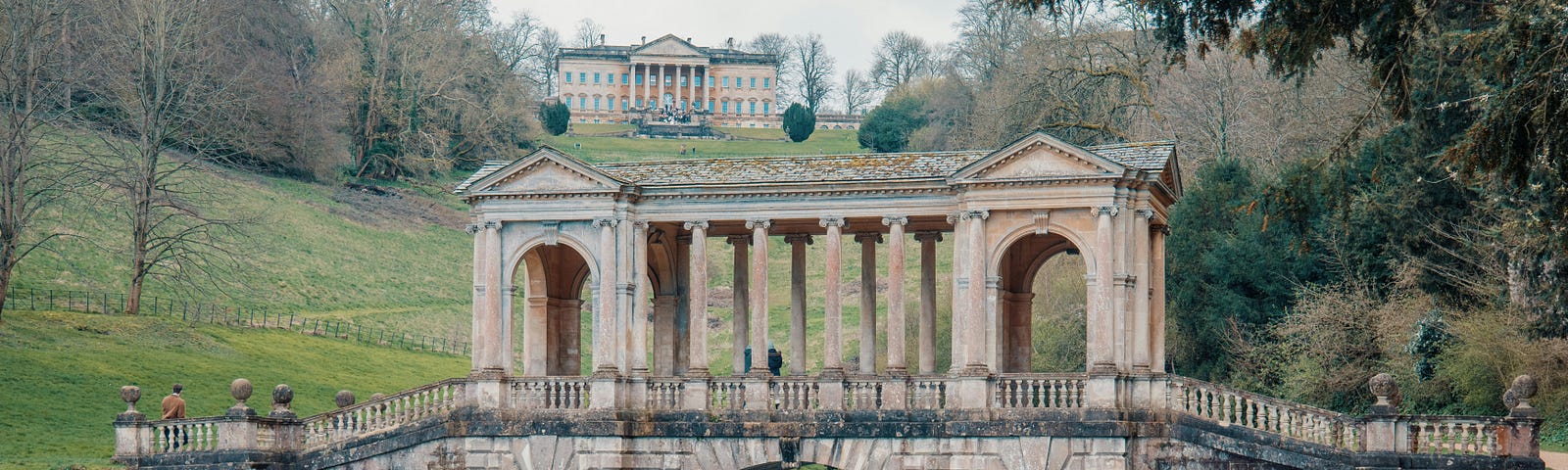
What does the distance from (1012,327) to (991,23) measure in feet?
152

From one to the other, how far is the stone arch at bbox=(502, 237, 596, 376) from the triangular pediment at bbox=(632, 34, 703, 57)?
101337 millimetres

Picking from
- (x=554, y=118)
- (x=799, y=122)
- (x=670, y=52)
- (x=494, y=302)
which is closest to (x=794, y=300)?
(x=494, y=302)

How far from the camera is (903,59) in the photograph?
391 feet

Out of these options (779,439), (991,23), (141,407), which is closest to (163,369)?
(141,407)

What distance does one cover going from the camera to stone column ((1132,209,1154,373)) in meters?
29.6

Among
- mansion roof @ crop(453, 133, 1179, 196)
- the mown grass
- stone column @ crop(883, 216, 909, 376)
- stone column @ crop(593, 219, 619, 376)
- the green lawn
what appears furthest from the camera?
the green lawn

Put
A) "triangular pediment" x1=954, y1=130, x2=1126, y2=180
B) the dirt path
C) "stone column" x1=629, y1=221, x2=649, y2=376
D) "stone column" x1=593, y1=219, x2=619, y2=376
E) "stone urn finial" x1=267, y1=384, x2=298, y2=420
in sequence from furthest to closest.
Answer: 1. "stone column" x1=629, y1=221, x2=649, y2=376
2. "stone column" x1=593, y1=219, x2=619, y2=376
3. "stone urn finial" x1=267, y1=384, x2=298, y2=420
4. "triangular pediment" x1=954, y1=130, x2=1126, y2=180
5. the dirt path

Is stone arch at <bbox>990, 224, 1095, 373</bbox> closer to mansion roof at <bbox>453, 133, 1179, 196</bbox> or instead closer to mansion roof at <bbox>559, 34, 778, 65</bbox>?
mansion roof at <bbox>453, 133, 1179, 196</bbox>

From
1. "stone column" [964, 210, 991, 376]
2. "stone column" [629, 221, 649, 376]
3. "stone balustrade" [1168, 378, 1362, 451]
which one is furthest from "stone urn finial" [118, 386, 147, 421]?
"stone balustrade" [1168, 378, 1362, 451]

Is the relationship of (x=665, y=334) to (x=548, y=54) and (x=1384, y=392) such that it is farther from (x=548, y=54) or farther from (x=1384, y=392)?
(x=548, y=54)

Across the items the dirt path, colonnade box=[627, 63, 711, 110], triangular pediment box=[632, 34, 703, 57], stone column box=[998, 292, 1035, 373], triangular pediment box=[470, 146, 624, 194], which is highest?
triangular pediment box=[632, 34, 703, 57]

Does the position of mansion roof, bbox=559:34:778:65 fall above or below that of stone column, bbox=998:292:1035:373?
above

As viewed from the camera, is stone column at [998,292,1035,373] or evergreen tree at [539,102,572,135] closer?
stone column at [998,292,1035,373]

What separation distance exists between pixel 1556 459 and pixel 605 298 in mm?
15620
